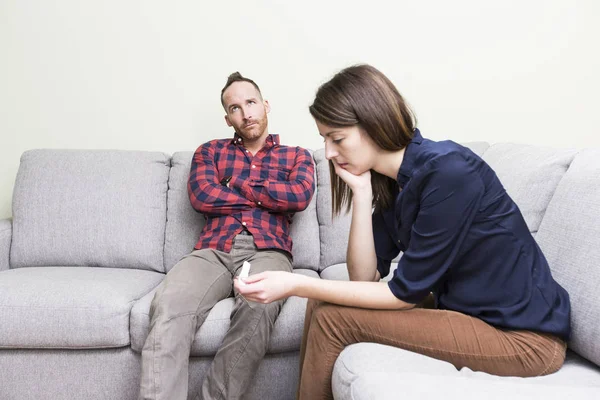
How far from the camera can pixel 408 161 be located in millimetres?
1054

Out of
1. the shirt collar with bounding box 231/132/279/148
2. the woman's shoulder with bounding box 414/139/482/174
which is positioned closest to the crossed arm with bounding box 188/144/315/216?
the shirt collar with bounding box 231/132/279/148

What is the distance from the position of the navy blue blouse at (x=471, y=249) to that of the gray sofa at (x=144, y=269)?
0.12m

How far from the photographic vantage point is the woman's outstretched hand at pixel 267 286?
3.31 feet

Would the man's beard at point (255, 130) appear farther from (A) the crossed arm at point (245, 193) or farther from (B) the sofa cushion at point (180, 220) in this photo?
(B) the sofa cushion at point (180, 220)

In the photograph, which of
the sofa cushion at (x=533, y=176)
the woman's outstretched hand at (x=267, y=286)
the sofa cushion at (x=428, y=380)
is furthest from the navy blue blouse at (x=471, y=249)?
the sofa cushion at (x=533, y=176)

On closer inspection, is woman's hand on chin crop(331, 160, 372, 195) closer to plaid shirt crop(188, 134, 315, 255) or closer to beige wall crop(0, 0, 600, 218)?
plaid shirt crop(188, 134, 315, 255)

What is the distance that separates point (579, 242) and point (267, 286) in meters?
0.75

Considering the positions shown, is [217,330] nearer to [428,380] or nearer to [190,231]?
[190,231]

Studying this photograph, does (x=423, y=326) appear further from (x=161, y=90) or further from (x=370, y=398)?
(x=161, y=90)

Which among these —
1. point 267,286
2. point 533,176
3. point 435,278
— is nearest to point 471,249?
point 435,278

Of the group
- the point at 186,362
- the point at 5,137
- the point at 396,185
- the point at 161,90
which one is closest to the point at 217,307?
the point at 186,362

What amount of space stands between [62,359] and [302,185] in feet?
3.32

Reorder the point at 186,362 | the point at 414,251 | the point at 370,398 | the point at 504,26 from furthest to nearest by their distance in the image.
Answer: the point at 504,26 < the point at 186,362 < the point at 414,251 < the point at 370,398

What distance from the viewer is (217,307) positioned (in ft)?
4.94
